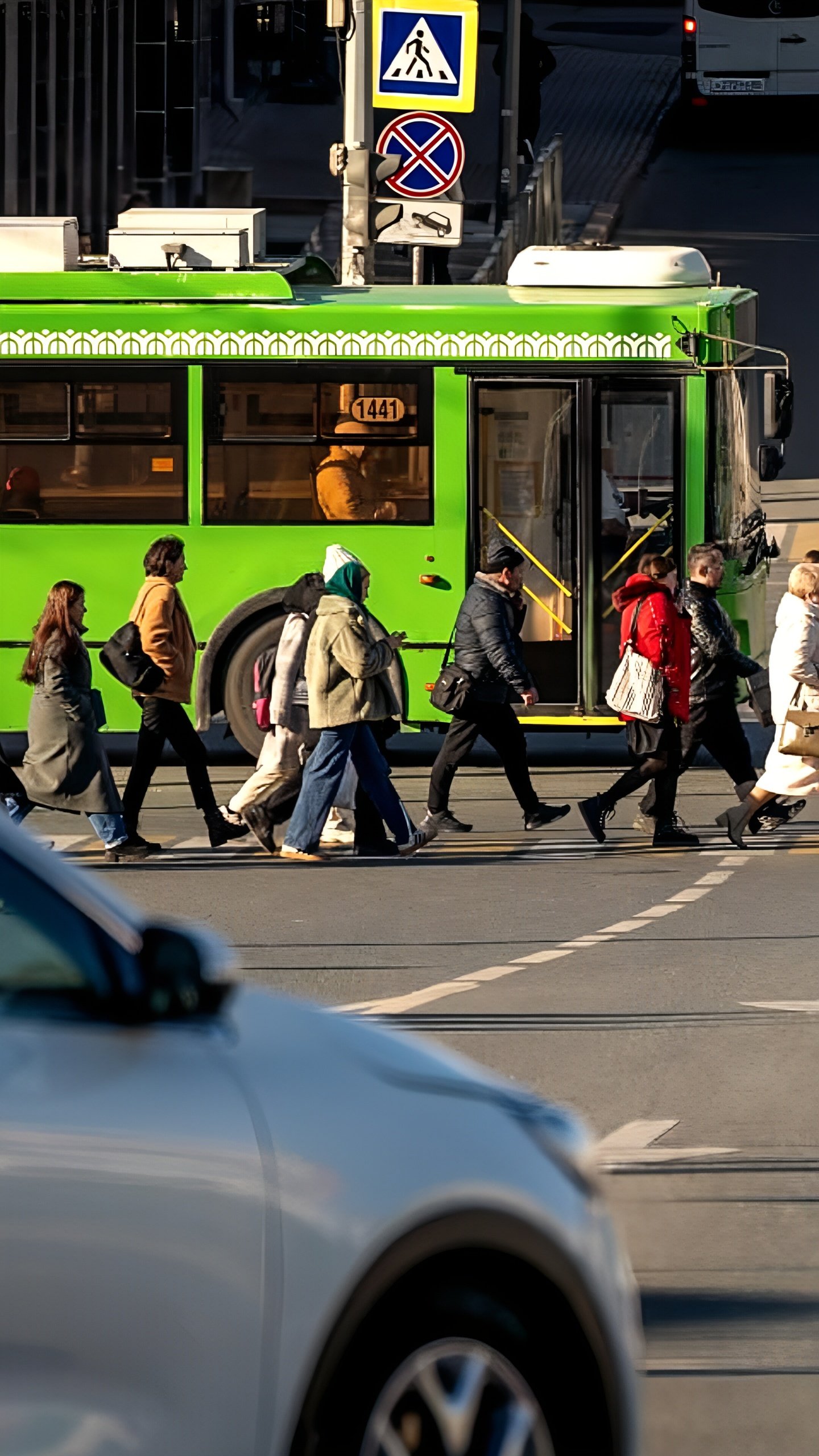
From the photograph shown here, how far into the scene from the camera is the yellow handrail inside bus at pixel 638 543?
16500mm

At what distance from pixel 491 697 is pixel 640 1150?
722cm

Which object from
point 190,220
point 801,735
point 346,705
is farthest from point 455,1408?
point 190,220

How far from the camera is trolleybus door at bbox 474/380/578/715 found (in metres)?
16.5

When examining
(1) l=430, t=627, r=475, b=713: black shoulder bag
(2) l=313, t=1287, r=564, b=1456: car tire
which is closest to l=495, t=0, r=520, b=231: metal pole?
(1) l=430, t=627, r=475, b=713: black shoulder bag

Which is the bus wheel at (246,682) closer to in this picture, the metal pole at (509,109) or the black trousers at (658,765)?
the black trousers at (658,765)

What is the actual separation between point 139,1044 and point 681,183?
39.1 metres

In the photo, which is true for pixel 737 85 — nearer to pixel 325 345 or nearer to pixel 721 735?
pixel 325 345

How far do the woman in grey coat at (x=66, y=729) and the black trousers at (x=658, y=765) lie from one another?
8.72 ft

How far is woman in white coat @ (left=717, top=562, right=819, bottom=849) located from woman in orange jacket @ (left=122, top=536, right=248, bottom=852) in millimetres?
2711

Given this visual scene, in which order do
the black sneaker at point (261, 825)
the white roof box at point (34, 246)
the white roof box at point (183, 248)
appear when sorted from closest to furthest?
the black sneaker at point (261, 825), the white roof box at point (34, 246), the white roof box at point (183, 248)

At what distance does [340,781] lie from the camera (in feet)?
44.1

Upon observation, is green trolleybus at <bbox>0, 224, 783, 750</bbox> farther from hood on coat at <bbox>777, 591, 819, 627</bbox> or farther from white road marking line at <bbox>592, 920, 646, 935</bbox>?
white road marking line at <bbox>592, 920, 646, 935</bbox>

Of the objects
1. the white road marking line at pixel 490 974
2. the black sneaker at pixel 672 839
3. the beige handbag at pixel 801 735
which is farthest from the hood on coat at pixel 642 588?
the white road marking line at pixel 490 974

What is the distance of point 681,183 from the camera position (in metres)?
41.3
